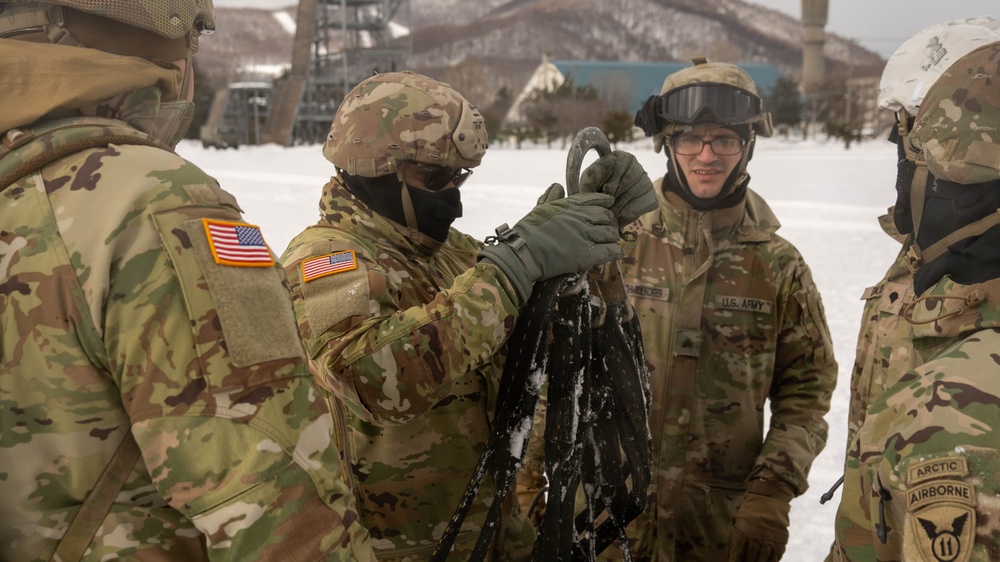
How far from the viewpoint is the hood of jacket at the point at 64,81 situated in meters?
1.16

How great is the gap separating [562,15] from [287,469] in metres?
172

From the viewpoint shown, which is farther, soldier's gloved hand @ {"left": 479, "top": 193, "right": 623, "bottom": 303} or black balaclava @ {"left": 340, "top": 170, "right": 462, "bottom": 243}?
black balaclava @ {"left": 340, "top": 170, "right": 462, "bottom": 243}

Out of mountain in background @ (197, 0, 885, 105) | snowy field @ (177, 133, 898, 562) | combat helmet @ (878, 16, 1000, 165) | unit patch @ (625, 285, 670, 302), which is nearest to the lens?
combat helmet @ (878, 16, 1000, 165)

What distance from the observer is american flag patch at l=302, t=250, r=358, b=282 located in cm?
200

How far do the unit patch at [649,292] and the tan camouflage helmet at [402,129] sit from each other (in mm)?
929

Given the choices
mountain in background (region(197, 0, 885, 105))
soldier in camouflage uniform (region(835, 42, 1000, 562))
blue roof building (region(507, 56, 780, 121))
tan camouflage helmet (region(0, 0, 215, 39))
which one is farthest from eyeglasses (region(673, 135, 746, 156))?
mountain in background (region(197, 0, 885, 105))

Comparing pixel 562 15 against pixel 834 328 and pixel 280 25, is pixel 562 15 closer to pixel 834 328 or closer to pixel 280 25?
pixel 280 25

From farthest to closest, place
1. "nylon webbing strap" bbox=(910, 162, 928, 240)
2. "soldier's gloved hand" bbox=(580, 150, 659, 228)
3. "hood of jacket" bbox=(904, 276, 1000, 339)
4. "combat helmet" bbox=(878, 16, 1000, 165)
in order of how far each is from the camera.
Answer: "combat helmet" bbox=(878, 16, 1000, 165)
"soldier's gloved hand" bbox=(580, 150, 659, 228)
"nylon webbing strap" bbox=(910, 162, 928, 240)
"hood of jacket" bbox=(904, 276, 1000, 339)

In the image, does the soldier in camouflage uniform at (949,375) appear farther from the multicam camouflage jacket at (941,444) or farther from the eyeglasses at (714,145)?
the eyeglasses at (714,145)

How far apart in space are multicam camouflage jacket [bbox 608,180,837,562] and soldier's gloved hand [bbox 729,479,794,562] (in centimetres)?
15

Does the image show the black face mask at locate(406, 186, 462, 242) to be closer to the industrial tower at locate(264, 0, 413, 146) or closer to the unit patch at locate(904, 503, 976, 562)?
the unit patch at locate(904, 503, 976, 562)

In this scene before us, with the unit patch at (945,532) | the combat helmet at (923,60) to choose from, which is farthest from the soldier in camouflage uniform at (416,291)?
the combat helmet at (923,60)

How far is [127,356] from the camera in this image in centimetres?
111

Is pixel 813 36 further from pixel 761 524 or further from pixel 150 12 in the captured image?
pixel 150 12
